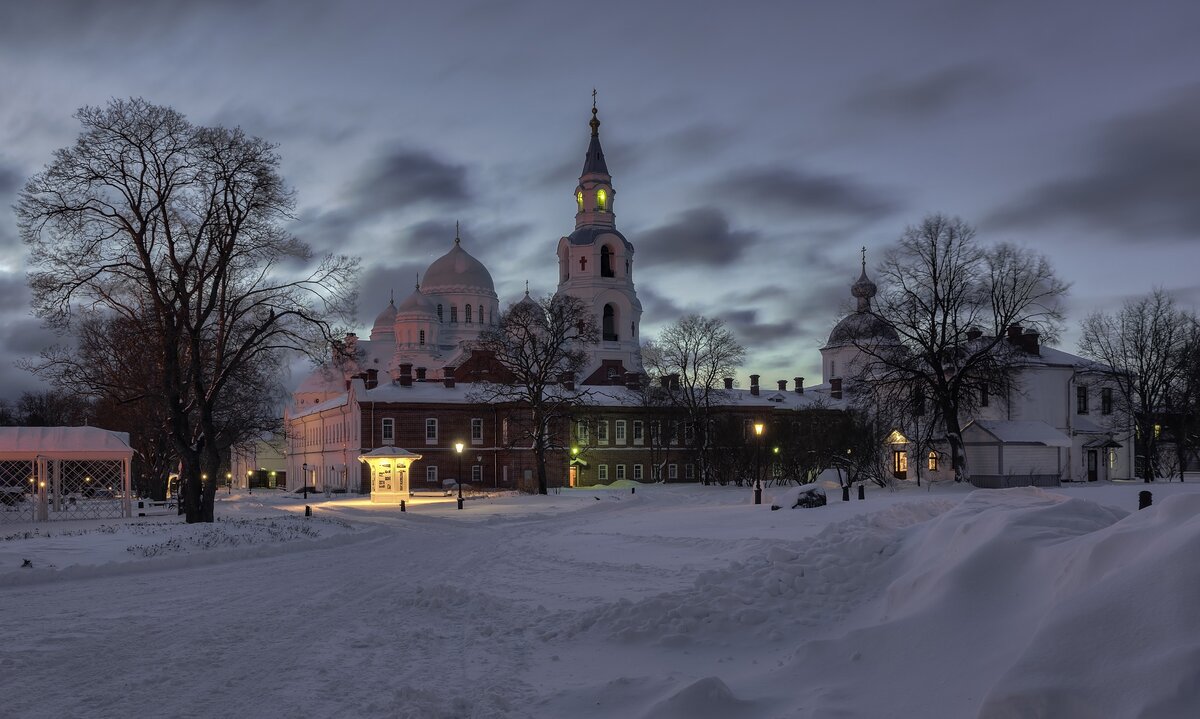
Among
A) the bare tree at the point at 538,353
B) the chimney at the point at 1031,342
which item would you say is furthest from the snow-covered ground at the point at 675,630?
the chimney at the point at 1031,342

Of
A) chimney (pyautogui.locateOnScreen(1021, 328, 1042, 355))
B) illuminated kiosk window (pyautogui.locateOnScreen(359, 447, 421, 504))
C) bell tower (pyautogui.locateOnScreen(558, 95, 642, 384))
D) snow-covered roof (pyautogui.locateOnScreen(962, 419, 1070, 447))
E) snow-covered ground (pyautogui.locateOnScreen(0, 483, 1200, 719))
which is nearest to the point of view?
snow-covered ground (pyautogui.locateOnScreen(0, 483, 1200, 719))

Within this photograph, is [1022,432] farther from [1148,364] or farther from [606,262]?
[606,262]

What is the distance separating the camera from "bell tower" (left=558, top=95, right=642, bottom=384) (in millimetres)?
79688

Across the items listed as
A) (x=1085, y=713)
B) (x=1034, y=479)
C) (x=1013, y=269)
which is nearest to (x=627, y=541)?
(x=1085, y=713)

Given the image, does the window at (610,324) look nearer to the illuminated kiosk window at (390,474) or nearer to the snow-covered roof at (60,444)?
the illuminated kiosk window at (390,474)

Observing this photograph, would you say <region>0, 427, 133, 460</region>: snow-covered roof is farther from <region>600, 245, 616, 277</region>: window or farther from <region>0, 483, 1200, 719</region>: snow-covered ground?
<region>600, 245, 616, 277</region>: window

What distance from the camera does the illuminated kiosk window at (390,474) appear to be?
1747 inches

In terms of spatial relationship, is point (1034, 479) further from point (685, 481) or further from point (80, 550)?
point (80, 550)

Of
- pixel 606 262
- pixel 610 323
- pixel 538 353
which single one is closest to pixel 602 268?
Result: pixel 606 262

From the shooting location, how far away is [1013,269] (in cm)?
4025

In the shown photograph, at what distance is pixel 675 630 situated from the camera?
33.3 feet

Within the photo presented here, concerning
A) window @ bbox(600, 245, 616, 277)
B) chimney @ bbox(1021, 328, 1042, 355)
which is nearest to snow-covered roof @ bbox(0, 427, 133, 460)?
chimney @ bbox(1021, 328, 1042, 355)

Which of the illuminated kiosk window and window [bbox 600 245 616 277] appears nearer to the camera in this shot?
the illuminated kiosk window

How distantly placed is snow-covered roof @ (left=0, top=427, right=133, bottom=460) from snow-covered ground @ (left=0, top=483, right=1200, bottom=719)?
16.3 meters
